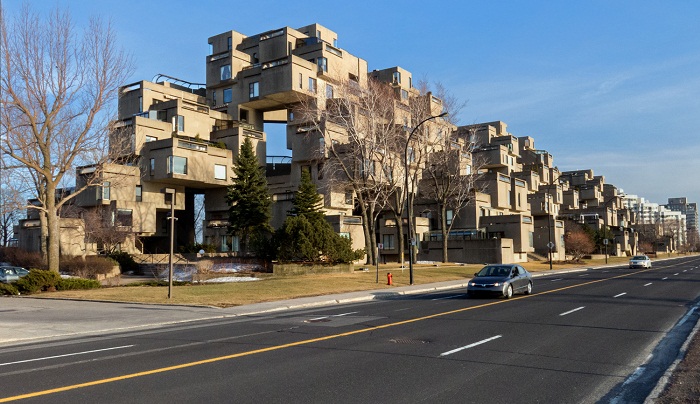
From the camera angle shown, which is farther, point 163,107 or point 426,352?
point 163,107

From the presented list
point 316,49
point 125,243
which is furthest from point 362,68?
point 125,243

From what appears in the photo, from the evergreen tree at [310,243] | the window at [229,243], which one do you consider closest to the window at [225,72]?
the window at [229,243]

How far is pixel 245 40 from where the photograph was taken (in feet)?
244

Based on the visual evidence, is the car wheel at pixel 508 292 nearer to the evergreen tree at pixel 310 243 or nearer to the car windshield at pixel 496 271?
the car windshield at pixel 496 271

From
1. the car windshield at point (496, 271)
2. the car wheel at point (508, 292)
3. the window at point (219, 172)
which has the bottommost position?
the car wheel at point (508, 292)

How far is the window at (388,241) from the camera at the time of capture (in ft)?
206

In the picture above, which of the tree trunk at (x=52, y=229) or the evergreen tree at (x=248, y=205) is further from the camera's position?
the evergreen tree at (x=248, y=205)

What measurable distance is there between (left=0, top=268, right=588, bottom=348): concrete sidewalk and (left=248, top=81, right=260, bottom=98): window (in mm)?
44112

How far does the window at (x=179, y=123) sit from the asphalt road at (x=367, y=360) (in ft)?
160

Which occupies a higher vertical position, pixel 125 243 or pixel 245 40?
pixel 245 40

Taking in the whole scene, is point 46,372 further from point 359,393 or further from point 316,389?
point 359,393

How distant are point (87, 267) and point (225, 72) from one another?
35109 millimetres

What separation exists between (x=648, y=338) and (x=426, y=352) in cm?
533

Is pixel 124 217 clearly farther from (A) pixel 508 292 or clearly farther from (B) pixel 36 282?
(A) pixel 508 292
